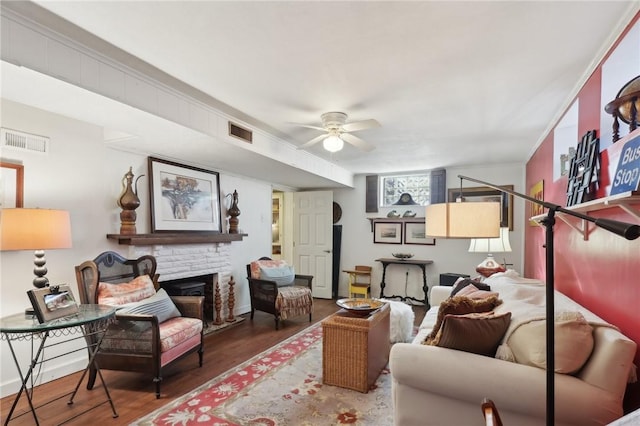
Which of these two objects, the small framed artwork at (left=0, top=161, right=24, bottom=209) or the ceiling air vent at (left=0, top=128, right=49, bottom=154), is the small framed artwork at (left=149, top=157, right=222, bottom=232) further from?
the small framed artwork at (left=0, top=161, right=24, bottom=209)

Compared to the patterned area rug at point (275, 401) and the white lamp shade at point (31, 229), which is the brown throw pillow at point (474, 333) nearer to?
the patterned area rug at point (275, 401)

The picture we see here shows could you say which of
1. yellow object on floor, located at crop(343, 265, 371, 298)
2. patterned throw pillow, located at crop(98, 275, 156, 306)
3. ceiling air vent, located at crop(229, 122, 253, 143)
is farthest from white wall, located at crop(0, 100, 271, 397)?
yellow object on floor, located at crop(343, 265, 371, 298)

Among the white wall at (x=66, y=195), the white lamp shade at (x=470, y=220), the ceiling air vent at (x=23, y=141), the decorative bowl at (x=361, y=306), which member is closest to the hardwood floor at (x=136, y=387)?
the white wall at (x=66, y=195)

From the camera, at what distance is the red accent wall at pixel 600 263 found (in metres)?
1.64

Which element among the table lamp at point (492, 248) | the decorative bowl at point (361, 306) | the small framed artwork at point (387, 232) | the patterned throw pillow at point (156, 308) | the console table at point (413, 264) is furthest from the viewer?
the small framed artwork at point (387, 232)

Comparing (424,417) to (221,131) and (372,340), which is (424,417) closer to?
(372,340)

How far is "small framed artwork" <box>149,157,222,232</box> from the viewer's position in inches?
144

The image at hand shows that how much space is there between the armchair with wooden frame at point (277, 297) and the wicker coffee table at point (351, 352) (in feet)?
5.17

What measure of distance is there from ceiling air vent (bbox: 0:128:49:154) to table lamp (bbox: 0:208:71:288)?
0.70m

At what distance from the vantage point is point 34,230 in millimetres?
2174

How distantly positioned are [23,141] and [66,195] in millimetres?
510

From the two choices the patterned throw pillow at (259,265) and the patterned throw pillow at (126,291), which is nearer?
the patterned throw pillow at (126,291)

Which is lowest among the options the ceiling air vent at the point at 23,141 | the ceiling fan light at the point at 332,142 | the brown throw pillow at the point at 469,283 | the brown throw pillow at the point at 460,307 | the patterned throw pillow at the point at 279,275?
the patterned throw pillow at the point at 279,275

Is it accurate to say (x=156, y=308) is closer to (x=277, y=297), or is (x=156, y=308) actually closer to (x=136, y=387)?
(x=136, y=387)
